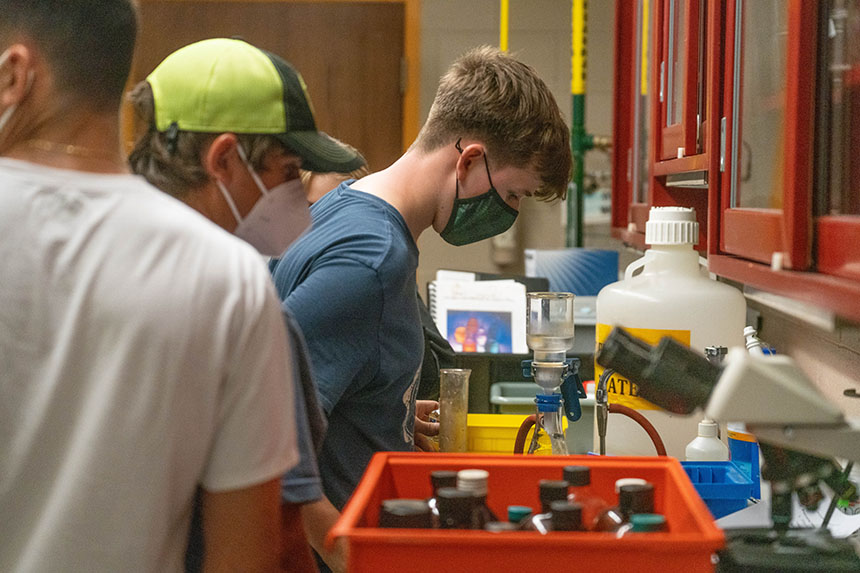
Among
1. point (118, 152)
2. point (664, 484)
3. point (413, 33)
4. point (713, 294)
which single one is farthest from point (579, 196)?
point (118, 152)

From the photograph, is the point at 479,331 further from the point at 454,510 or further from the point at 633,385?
the point at 454,510

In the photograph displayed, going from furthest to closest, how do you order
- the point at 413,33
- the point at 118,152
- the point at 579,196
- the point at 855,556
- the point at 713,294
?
1. the point at 413,33
2. the point at 579,196
3. the point at 713,294
4. the point at 118,152
5. the point at 855,556

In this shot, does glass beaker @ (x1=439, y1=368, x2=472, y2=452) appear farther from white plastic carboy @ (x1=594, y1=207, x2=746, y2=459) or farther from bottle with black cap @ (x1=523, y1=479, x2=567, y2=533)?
bottle with black cap @ (x1=523, y1=479, x2=567, y2=533)

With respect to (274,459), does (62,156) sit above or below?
above

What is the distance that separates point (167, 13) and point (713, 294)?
8.89 ft

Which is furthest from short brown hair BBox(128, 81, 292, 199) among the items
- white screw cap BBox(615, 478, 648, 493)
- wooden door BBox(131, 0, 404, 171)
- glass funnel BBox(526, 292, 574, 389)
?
wooden door BBox(131, 0, 404, 171)

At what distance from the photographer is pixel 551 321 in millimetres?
1479

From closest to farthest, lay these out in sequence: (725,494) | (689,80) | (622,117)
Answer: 1. (725,494)
2. (689,80)
3. (622,117)

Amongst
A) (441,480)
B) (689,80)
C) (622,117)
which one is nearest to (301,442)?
(441,480)

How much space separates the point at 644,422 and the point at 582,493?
1.54 feet

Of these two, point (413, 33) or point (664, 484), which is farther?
point (413, 33)

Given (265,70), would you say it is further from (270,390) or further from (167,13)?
(167,13)

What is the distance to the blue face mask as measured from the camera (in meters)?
1.46

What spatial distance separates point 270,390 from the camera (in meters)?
0.79
